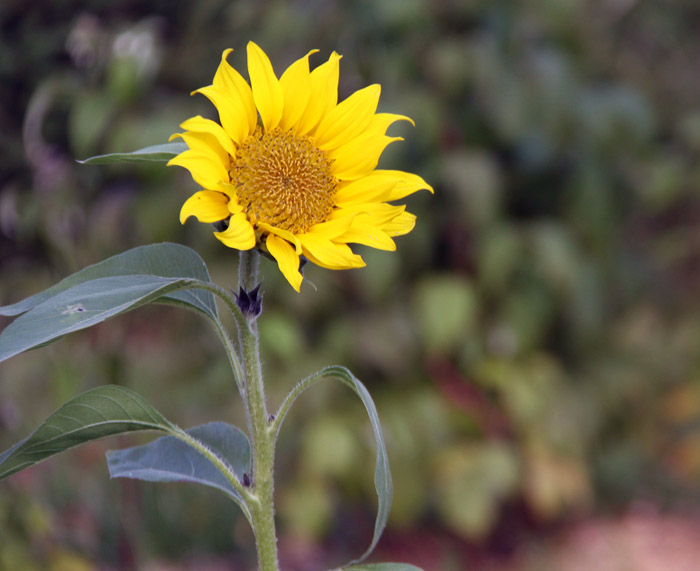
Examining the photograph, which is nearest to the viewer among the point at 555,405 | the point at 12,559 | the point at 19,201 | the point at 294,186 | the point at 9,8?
the point at 294,186

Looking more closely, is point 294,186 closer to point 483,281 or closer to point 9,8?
point 483,281

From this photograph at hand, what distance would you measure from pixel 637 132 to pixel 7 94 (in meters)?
1.80

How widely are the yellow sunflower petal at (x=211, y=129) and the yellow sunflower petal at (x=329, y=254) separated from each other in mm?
73

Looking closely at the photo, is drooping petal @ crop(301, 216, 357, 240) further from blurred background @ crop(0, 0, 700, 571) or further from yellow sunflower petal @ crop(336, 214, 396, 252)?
blurred background @ crop(0, 0, 700, 571)

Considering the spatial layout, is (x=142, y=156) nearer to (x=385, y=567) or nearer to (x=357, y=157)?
(x=357, y=157)

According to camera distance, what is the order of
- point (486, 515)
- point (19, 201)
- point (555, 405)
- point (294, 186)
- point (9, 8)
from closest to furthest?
point (294, 186), point (486, 515), point (555, 405), point (19, 201), point (9, 8)

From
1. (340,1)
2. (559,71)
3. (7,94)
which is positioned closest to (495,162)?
(559,71)

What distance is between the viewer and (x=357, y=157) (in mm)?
544

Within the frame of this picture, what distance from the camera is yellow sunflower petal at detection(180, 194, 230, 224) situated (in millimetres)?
466

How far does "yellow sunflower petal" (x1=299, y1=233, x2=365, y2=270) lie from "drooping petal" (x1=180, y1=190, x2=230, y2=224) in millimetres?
52

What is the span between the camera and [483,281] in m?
1.96

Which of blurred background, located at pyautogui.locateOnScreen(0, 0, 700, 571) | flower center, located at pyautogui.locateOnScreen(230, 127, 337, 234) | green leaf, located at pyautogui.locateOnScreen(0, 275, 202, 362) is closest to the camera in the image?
green leaf, located at pyautogui.locateOnScreen(0, 275, 202, 362)

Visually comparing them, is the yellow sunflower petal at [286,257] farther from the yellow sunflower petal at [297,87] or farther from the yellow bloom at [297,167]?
the yellow sunflower petal at [297,87]

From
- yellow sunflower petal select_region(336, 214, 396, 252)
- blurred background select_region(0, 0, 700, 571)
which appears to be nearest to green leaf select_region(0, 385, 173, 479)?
yellow sunflower petal select_region(336, 214, 396, 252)
